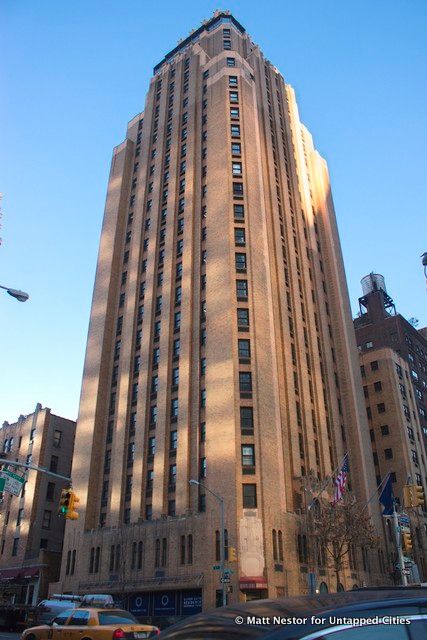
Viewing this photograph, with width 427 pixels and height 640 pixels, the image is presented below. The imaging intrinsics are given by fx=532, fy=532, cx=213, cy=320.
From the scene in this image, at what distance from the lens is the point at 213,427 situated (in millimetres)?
48312

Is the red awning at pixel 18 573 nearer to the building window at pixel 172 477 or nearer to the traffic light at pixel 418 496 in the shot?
the building window at pixel 172 477

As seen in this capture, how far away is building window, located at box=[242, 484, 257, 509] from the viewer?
4406 centimetres

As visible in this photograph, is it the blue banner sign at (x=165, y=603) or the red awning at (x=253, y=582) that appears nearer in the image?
the red awning at (x=253, y=582)

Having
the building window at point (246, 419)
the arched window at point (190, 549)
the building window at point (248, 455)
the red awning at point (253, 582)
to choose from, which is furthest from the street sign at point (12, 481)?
the building window at point (246, 419)

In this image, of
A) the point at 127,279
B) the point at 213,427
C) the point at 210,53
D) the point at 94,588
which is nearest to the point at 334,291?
the point at 127,279

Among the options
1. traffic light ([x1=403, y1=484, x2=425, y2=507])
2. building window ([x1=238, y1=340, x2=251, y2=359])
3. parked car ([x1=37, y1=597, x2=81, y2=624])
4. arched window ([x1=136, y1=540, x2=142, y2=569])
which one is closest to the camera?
traffic light ([x1=403, y1=484, x2=425, y2=507])

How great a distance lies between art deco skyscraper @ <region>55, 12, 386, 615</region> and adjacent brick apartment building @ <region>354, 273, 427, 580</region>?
37.0ft

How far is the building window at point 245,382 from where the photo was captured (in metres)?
49.1

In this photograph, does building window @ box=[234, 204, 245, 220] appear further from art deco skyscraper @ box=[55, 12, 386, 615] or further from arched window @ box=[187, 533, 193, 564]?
arched window @ box=[187, 533, 193, 564]

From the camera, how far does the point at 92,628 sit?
42.5ft

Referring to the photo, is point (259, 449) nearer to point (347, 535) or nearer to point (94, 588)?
point (347, 535)

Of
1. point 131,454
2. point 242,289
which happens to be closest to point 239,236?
point 242,289

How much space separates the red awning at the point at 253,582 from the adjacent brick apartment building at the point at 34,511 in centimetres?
2553

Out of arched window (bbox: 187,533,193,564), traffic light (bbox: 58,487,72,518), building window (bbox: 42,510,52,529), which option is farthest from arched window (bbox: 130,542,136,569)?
traffic light (bbox: 58,487,72,518)
